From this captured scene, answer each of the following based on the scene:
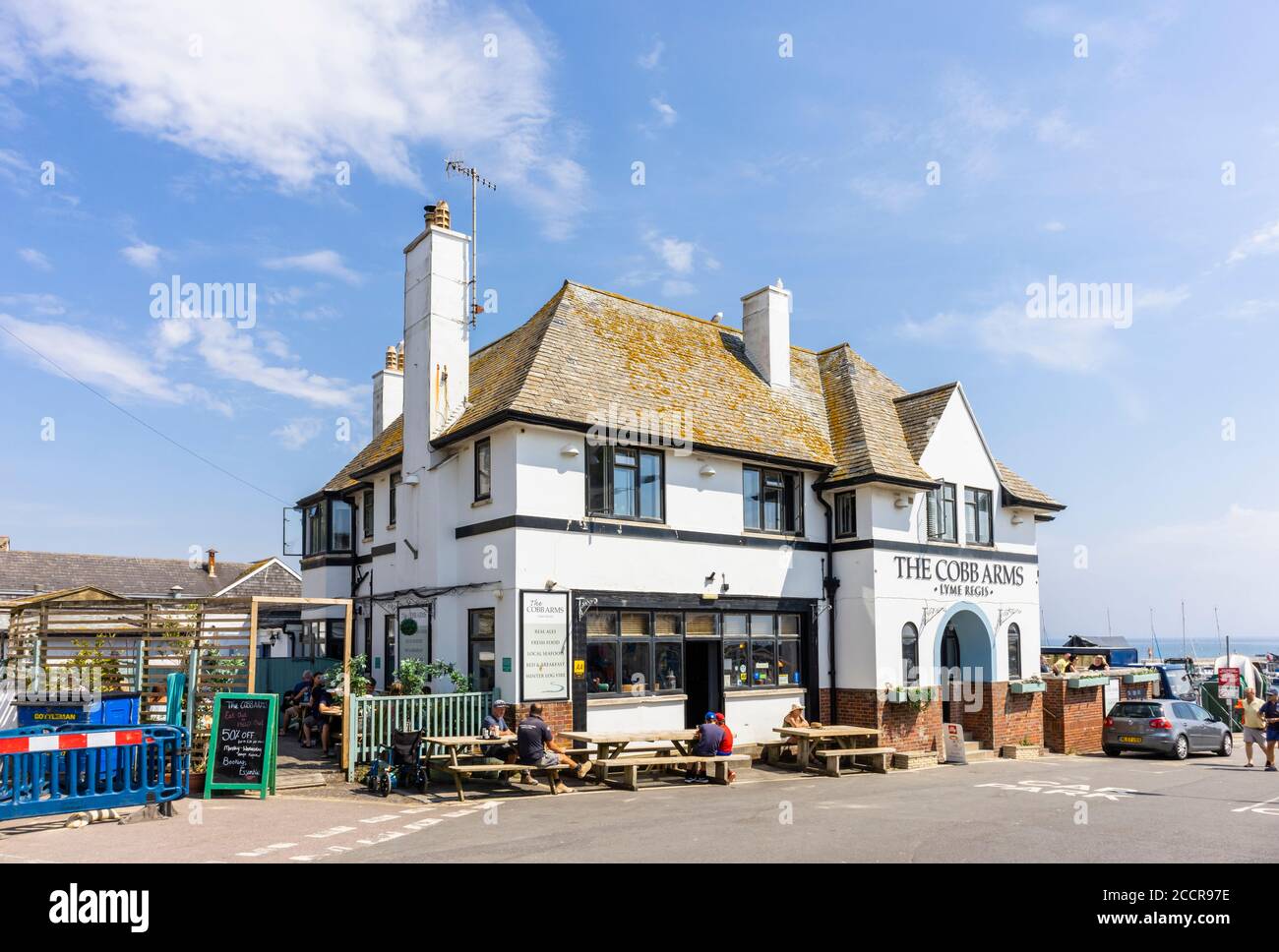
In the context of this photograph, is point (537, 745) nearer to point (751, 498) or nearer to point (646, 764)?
point (646, 764)

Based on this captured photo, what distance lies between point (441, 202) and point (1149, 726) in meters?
20.5

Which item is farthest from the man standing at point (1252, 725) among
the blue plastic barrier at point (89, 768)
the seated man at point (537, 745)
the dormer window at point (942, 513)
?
the blue plastic barrier at point (89, 768)

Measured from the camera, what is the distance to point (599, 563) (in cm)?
1819

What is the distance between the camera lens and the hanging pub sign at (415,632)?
64.8 feet

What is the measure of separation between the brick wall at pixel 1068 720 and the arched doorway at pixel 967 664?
2.92m

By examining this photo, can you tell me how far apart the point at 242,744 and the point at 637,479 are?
824 centimetres

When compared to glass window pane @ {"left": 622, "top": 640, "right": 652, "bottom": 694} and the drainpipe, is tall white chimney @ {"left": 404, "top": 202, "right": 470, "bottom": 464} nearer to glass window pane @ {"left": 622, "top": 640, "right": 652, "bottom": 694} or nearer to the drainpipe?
glass window pane @ {"left": 622, "top": 640, "right": 652, "bottom": 694}

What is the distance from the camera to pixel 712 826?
12539 millimetres

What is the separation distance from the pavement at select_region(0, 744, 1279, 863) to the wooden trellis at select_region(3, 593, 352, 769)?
2.00 meters

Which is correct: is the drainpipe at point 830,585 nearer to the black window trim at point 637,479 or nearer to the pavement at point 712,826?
the pavement at point 712,826

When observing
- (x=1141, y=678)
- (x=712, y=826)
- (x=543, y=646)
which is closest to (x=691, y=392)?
(x=543, y=646)

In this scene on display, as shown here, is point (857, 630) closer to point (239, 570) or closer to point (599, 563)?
point (599, 563)

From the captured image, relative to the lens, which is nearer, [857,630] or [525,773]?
[525,773]
